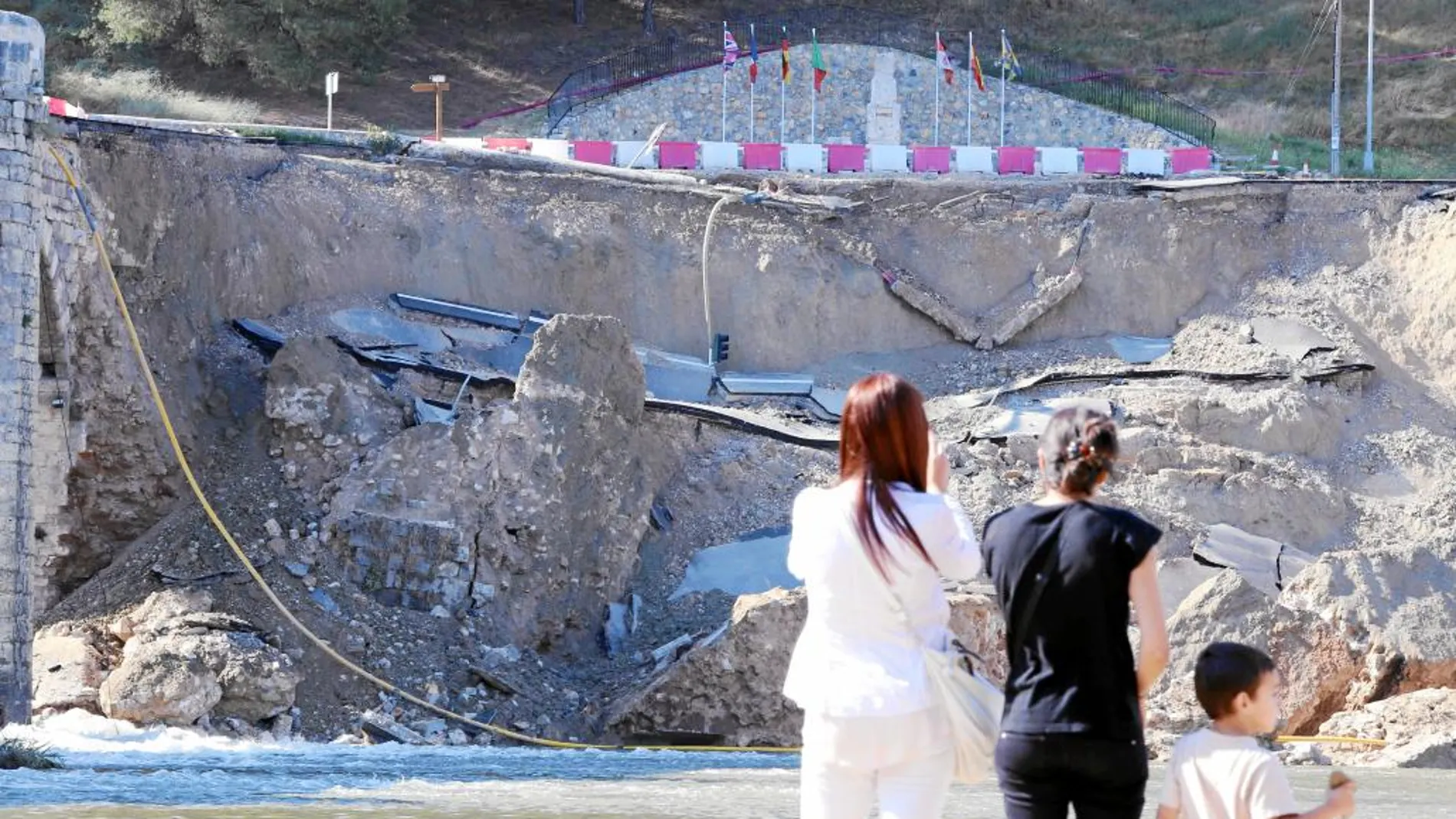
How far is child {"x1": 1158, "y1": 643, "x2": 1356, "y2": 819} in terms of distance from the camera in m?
5.30

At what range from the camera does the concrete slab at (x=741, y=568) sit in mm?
21891

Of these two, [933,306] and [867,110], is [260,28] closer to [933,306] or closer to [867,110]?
[867,110]

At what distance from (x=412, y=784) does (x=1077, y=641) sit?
8577 millimetres

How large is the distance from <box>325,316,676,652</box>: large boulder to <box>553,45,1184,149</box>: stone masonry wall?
19767mm

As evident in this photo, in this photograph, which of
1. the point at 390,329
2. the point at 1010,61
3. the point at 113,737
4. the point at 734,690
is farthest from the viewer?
the point at 1010,61

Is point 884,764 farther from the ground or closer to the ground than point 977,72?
closer to the ground

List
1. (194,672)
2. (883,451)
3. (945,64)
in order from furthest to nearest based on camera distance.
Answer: (945,64), (194,672), (883,451)

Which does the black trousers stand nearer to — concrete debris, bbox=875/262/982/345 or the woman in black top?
the woman in black top

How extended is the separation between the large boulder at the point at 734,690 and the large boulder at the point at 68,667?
15.2ft

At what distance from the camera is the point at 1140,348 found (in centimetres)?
2945

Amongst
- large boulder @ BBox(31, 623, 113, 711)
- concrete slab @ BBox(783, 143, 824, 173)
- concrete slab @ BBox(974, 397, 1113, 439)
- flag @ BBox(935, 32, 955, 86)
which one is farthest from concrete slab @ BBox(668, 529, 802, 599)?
flag @ BBox(935, 32, 955, 86)

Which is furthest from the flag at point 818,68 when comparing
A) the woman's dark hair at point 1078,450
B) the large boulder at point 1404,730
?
the woman's dark hair at point 1078,450

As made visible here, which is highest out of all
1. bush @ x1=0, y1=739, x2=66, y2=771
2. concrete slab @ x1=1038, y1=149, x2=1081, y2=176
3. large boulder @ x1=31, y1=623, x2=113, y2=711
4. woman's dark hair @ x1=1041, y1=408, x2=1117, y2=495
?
concrete slab @ x1=1038, y1=149, x2=1081, y2=176

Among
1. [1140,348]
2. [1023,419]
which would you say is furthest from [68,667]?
[1140,348]
